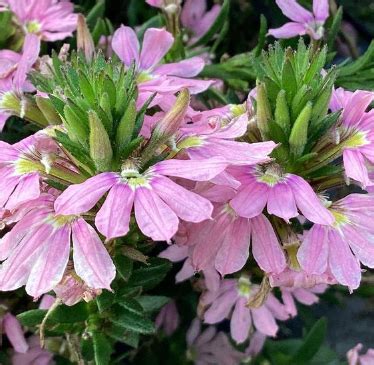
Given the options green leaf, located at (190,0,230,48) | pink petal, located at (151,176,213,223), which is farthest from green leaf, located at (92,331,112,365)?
green leaf, located at (190,0,230,48)

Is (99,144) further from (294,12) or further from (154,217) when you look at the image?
(294,12)

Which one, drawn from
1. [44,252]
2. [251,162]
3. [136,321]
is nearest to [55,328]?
[136,321]

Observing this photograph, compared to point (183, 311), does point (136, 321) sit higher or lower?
higher

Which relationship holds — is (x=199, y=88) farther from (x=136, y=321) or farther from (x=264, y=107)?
(x=136, y=321)

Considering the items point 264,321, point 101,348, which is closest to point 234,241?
point 101,348

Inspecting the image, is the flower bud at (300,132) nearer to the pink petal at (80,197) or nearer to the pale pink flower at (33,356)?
the pink petal at (80,197)

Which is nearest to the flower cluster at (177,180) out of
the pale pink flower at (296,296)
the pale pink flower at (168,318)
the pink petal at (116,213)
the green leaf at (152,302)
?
the pink petal at (116,213)
